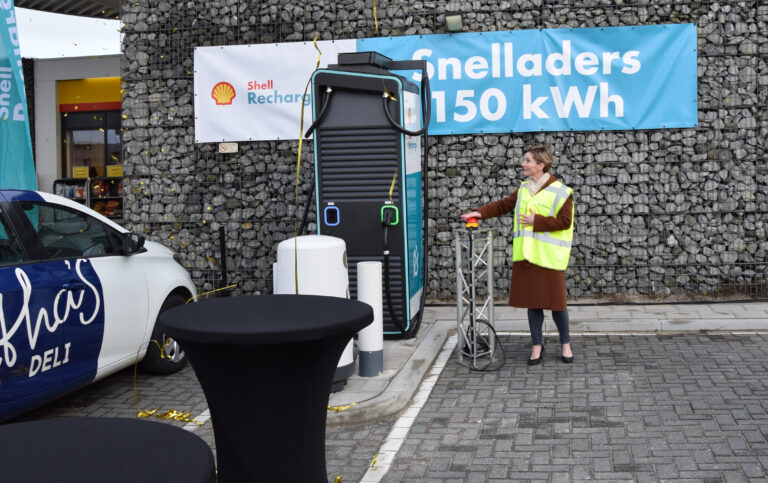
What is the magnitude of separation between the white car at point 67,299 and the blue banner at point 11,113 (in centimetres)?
202

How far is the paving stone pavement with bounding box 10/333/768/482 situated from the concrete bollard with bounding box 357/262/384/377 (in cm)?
57

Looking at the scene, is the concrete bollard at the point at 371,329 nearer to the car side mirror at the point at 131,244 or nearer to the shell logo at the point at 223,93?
the car side mirror at the point at 131,244

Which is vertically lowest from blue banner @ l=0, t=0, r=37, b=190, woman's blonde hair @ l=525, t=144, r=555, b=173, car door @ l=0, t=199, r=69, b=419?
car door @ l=0, t=199, r=69, b=419

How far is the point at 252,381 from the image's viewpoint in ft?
10.7

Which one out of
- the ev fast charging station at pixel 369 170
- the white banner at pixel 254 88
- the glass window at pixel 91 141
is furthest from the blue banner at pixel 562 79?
the glass window at pixel 91 141

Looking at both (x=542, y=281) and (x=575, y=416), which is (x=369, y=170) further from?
(x=575, y=416)

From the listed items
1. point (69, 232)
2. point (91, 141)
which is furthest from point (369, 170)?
point (91, 141)

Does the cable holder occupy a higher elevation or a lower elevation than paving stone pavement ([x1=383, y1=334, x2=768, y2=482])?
higher

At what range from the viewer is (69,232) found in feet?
20.8

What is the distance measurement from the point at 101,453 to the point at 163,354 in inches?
208

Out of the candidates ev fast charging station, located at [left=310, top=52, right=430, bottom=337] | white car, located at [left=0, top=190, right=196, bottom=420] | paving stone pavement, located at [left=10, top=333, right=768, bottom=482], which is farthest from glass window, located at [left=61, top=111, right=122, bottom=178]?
white car, located at [left=0, top=190, right=196, bottom=420]

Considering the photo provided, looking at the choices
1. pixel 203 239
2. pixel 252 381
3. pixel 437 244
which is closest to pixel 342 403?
pixel 252 381

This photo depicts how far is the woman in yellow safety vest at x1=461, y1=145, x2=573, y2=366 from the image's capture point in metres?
7.28

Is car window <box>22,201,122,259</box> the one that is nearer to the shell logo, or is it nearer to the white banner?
the white banner
